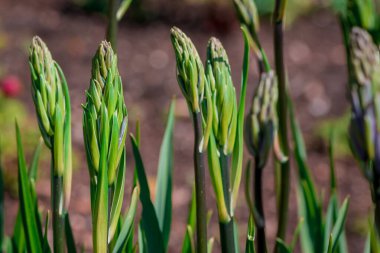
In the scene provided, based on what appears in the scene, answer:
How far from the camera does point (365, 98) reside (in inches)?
34.2

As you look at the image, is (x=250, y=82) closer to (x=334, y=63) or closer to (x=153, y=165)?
(x=334, y=63)

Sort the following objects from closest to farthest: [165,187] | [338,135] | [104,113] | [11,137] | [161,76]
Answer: [104,113], [165,187], [11,137], [338,135], [161,76]

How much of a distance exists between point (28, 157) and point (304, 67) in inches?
76.4

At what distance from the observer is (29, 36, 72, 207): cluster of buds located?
1.01m

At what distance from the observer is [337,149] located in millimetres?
3906

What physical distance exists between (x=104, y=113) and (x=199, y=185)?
16 cm

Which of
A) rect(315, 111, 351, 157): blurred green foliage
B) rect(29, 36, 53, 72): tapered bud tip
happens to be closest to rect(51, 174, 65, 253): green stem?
rect(29, 36, 53, 72): tapered bud tip

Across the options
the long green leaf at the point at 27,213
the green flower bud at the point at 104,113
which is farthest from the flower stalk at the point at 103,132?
the long green leaf at the point at 27,213

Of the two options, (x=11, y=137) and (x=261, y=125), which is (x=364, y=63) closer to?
(x=261, y=125)

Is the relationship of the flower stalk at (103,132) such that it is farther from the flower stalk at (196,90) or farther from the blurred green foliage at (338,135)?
the blurred green foliage at (338,135)

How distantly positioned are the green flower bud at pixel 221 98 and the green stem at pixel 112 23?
0.31 m

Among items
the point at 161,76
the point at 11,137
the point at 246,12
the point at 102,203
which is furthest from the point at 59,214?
the point at 161,76

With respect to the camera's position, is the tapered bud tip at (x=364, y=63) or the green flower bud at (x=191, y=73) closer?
the tapered bud tip at (x=364, y=63)

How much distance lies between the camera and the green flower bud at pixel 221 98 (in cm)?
101
